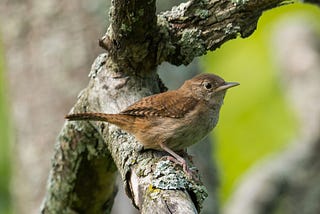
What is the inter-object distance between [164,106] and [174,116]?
14cm

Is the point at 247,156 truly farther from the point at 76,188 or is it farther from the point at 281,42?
the point at 76,188

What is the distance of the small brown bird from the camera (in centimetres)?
413

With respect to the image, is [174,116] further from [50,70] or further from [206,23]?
[50,70]

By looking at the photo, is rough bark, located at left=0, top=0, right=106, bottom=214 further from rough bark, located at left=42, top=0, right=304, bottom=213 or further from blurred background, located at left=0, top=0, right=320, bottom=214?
rough bark, located at left=42, top=0, right=304, bottom=213

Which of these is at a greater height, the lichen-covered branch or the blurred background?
the blurred background

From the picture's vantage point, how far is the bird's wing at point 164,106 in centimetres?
412

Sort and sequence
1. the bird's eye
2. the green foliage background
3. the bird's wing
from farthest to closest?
the green foliage background
the bird's eye
the bird's wing

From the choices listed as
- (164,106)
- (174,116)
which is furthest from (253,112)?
(164,106)

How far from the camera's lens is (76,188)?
472cm

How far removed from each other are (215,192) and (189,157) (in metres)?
2.45

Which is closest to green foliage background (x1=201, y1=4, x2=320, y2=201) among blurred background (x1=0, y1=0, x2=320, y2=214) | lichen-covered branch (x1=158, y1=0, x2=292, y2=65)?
blurred background (x1=0, y1=0, x2=320, y2=214)

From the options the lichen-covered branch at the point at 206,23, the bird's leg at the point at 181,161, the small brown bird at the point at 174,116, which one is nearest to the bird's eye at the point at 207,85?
the small brown bird at the point at 174,116

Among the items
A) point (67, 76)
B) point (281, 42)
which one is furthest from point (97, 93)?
point (281, 42)

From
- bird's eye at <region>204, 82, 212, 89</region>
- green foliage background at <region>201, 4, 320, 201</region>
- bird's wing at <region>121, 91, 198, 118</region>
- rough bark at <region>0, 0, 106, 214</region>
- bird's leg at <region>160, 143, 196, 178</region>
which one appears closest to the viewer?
bird's leg at <region>160, 143, 196, 178</region>
